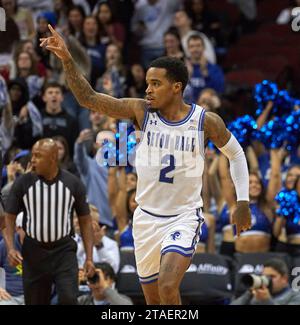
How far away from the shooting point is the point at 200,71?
43.2 feet

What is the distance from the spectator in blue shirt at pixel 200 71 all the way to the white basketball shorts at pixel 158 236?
593cm

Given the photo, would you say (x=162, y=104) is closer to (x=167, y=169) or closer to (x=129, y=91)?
(x=167, y=169)

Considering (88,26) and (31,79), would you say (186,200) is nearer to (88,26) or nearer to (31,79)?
(31,79)

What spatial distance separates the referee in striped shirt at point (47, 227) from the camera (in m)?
8.64

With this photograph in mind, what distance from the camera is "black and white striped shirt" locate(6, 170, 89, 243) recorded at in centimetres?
867

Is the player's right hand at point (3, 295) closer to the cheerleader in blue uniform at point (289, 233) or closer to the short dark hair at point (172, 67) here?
the short dark hair at point (172, 67)

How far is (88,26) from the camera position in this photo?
13719 mm

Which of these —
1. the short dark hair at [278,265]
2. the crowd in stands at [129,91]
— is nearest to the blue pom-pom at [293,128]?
the crowd in stands at [129,91]

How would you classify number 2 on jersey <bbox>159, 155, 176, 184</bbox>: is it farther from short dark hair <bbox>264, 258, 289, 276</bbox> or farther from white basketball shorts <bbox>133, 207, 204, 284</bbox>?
short dark hair <bbox>264, 258, 289, 276</bbox>

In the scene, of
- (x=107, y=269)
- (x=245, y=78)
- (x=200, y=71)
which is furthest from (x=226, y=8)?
(x=107, y=269)

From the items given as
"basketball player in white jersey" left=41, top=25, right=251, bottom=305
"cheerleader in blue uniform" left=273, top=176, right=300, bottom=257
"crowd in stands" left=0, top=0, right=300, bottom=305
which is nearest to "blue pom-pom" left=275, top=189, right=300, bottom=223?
"cheerleader in blue uniform" left=273, top=176, right=300, bottom=257

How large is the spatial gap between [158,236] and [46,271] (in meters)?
1.92
